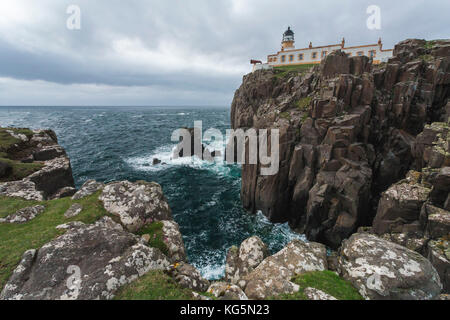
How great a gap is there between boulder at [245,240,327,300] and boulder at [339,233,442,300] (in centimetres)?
132

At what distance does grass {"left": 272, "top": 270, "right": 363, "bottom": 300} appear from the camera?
727 cm

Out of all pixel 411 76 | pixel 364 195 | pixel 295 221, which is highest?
pixel 411 76

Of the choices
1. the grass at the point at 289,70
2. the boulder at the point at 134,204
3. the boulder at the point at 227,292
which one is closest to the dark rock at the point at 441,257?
the boulder at the point at 227,292

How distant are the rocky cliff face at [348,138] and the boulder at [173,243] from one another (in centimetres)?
1777

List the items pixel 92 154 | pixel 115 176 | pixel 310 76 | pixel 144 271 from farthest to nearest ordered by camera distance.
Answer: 1. pixel 92 154
2. pixel 115 176
3. pixel 310 76
4. pixel 144 271

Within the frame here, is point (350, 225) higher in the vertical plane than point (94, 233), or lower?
lower

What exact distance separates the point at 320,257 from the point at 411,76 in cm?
3256

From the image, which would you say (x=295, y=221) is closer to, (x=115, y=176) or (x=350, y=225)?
(x=350, y=225)

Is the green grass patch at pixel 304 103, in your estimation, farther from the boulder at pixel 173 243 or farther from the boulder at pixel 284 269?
the boulder at pixel 173 243

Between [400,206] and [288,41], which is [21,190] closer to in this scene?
[400,206]

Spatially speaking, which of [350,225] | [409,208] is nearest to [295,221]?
[350,225]

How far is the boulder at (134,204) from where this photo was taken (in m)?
11.9

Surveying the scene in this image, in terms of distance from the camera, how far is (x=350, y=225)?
21.4 m

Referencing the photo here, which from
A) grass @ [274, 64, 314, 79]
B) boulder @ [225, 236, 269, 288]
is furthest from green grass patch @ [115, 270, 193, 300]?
grass @ [274, 64, 314, 79]
